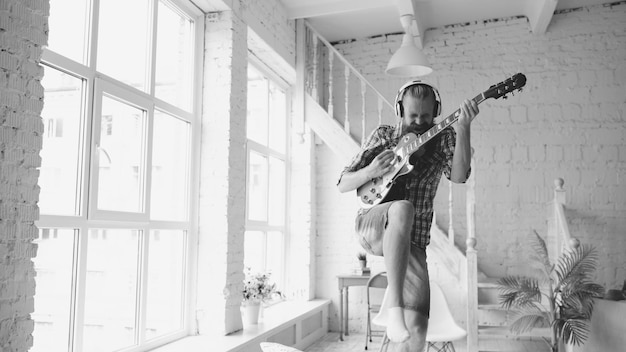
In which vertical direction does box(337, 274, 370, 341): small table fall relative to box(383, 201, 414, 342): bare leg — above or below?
below

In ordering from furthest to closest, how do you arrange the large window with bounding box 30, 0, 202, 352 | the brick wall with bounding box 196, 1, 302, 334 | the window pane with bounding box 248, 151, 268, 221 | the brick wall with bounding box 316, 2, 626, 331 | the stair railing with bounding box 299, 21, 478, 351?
1. the stair railing with bounding box 299, 21, 478, 351
2. the brick wall with bounding box 316, 2, 626, 331
3. the window pane with bounding box 248, 151, 268, 221
4. the brick wall with bounding box 196, 1, 302, 334
5. the large window with bounding box 30, 0, 202, 352

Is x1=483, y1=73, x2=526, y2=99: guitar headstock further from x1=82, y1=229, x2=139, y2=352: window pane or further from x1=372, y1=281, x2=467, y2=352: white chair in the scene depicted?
x1=372, y1=281, x2=467, y2=352: white chair

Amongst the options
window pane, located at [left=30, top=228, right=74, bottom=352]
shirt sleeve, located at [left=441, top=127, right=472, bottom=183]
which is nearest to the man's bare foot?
shirt sleeve, located at [left=441, top=127, right=472, bottom=183]

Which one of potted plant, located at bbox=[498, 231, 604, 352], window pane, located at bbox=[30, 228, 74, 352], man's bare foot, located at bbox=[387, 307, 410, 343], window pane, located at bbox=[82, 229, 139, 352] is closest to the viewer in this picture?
man's bare foot, located at bbox=[387, 307, 410, 343]

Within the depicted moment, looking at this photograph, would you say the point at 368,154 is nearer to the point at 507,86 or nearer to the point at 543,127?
the point at 507,86

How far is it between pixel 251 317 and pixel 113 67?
2400mm

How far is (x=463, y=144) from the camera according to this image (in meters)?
1.94

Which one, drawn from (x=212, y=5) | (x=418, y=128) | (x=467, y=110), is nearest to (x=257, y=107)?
(x=212, y=5)

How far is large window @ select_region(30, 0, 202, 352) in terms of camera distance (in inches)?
113

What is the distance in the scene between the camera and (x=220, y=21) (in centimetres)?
450

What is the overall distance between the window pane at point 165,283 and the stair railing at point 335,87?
2967mm

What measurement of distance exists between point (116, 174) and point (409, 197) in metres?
2.04

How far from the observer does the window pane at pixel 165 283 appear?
378 cm

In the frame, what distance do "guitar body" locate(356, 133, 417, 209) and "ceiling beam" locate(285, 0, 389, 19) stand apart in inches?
161
